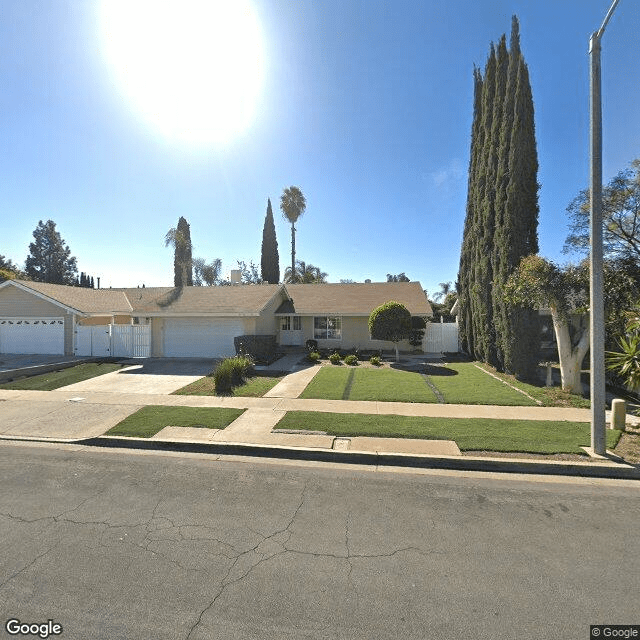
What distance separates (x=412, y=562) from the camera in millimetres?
3564

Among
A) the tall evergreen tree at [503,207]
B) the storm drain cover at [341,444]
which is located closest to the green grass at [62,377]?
the storm drain cover at [341,444]

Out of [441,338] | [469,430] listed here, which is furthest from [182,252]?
[469,430]

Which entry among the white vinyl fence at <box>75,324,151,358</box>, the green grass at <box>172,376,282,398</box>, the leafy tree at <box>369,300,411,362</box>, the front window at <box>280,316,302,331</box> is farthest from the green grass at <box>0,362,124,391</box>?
the leafy tree at <box>369,300,411,362</box>

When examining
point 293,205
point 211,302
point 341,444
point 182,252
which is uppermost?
point 293,205

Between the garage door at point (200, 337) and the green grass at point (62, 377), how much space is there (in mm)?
3066

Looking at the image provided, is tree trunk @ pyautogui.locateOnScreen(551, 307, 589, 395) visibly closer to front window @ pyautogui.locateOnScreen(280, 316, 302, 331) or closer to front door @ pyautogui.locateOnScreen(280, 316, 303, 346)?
front door @ pyautogui.locateOnScreen(280, 316, 303, 346)

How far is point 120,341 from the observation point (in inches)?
733

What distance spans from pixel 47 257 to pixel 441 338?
2914 inches

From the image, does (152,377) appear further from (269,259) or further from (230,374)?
(269,259)

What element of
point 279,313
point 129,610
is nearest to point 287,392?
point 129,610

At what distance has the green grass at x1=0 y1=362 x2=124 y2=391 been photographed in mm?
12047

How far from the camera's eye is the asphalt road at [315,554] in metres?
2.87

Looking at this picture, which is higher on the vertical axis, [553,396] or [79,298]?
[79,298]

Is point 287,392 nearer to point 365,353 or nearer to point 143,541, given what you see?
point 143,541
